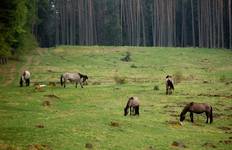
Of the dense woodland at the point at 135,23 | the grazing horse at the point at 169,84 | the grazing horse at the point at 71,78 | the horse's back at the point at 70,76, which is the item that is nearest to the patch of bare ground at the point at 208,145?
the grazing horse at the point at 169,84

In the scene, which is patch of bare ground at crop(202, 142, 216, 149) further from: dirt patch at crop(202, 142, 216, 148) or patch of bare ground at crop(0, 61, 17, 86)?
patch of bare ground at crop(0, 61, 17, 86)

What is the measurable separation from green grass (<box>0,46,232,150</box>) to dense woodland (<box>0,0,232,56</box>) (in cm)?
2950

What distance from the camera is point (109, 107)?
33281 millimetres

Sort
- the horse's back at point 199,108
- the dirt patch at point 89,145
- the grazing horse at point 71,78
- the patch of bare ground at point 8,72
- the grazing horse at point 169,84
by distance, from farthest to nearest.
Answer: the patch of bare ground at point 8,72 → the grazing horse at point 71,78 → the grazing horse at point 169,84 → the horse's back at point 199,108 → the dirt patch at point 89,145

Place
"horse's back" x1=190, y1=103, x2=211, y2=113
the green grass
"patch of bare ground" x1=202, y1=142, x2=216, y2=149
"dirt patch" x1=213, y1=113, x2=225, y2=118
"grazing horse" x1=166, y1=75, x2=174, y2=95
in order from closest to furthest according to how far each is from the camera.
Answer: the green grass
"patch of bare ground" x1=202, y1=142, x2=216, y2=149
"horse's back" x1=190, y1=103, x2=211, y2=113
"dirt patch" x1=213, y1=113, x2=225, y2=118
"grazing horse" x1=166, y1=75, x2=174, y2=95

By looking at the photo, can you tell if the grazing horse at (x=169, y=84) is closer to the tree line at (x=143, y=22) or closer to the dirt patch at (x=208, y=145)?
the dirt patch at (x=208, y=145)

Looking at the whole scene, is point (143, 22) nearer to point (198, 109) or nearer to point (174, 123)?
point (198, 109)

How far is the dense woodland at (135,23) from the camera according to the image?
316 feet

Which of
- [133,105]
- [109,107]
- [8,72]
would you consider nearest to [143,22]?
[8,72]

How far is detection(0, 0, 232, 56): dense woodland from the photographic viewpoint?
316 ft

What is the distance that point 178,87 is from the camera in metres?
45.7

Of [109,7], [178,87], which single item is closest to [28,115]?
[178,87]

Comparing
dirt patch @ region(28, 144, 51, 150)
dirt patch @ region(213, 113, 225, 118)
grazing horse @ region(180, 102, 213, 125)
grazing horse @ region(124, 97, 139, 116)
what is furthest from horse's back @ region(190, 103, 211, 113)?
dirt patch @ region(28, 144, 51, 150)

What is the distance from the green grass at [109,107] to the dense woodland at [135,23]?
96.8 ft
